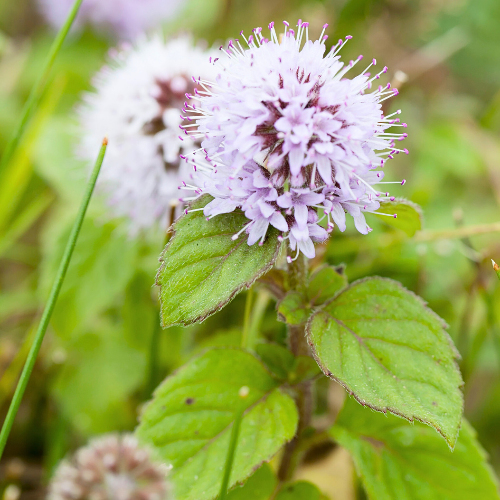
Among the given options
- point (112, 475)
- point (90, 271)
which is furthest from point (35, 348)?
point (90, 271)

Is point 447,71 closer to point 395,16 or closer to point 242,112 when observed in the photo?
point 395,16

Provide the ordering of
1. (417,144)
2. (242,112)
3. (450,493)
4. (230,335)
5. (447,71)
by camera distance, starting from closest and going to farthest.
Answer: (242,112) → (450,493) → (230,335) → (417,144) → (447,71)

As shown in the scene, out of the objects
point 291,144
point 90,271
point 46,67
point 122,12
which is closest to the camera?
point 291,144

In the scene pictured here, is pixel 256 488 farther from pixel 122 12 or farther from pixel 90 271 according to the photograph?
pixel 122 12

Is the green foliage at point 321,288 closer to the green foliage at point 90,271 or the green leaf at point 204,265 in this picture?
the green leaf at point 204,265

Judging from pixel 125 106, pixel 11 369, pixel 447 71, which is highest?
pixel 447 71

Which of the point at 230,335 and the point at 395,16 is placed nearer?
the point at 230,335

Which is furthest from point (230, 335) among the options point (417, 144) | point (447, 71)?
point (447, 71)

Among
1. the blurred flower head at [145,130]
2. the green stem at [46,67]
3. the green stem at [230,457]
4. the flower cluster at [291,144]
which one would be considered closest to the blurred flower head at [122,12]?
the blurred flower head at [145,130]
